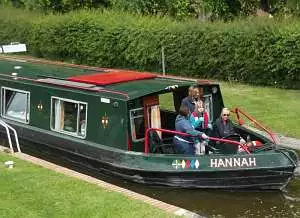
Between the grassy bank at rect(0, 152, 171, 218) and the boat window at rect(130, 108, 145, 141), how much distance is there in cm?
175

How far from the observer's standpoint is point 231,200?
9.41 m

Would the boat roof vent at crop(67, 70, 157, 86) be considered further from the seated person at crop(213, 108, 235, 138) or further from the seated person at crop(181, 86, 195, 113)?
the seated person at crop(213, 108, 235, 138)

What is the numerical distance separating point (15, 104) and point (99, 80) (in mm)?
2670

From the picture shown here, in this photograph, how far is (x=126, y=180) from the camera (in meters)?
10.4

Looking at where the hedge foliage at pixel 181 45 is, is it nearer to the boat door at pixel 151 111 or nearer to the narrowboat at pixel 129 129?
the narrowboat at pixel 129 129

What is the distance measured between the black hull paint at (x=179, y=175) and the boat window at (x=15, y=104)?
156 centimetres

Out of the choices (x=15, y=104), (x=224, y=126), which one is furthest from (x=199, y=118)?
(x=15, y=104)

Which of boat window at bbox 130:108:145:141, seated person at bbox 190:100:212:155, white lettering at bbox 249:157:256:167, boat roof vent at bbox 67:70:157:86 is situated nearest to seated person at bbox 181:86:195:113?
seated person at bbox 190:100:212:155

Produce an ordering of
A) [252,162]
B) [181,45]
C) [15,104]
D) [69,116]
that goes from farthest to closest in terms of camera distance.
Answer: [181,45] < [15,104] < [69,116] < [252,162]

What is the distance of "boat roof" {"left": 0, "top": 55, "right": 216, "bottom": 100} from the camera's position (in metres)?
10.6

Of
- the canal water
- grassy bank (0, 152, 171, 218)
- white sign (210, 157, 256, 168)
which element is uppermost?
white sign (210, 157, 256, 168)

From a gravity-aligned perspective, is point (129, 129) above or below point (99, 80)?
below

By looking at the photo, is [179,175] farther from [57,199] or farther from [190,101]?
[57,199]

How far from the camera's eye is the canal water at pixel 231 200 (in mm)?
8883
